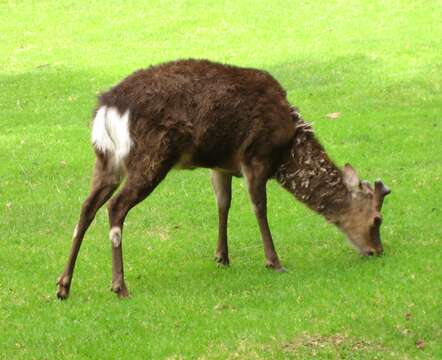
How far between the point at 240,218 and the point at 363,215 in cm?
212

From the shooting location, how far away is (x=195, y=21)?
939 inches

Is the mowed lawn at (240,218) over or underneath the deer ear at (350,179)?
underneath

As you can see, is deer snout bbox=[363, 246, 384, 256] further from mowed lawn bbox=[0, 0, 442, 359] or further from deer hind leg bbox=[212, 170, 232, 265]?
deer hind leg bbox=[212, 170, 232, 265]

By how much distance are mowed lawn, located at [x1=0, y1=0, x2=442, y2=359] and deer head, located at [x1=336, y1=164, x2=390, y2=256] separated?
0.63 ft

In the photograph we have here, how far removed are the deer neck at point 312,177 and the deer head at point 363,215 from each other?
0.06 m

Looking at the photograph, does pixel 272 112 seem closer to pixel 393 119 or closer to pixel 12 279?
pixel 12 279

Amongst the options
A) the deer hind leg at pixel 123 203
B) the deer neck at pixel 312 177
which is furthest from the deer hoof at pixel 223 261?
the deer hind leg at pixel 123 203

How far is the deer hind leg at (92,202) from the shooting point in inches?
352

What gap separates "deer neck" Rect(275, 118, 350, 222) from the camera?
9.66 meters

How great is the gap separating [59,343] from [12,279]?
6.38 ft

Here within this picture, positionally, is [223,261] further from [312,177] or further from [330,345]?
[330,345]

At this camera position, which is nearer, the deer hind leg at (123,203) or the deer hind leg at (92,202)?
the deer hind leg at (123,203)

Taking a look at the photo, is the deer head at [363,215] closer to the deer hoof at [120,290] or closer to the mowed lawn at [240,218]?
the mowed lawn at [240,218]

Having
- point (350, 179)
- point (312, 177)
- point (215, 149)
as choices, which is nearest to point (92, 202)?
point (215, 149)
